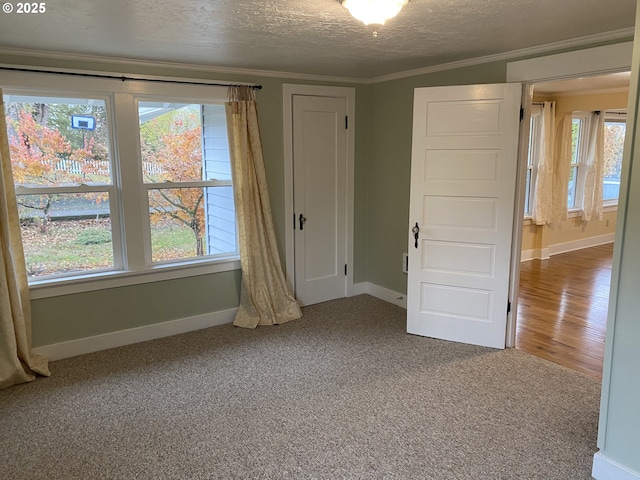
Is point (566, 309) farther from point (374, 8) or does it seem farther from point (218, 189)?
point (374, 8)

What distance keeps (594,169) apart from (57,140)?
724 centimetres

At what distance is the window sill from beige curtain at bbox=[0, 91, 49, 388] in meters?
0.18

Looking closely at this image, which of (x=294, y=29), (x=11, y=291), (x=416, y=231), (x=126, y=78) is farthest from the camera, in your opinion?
(x=416, y=231)

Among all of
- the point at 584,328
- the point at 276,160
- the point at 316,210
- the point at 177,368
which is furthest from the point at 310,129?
the point at 584,328

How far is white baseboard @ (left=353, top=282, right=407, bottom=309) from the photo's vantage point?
185 inches

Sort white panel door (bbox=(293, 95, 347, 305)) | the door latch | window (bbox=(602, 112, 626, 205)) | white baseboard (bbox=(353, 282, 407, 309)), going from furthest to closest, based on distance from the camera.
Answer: window (bbox=(602, 112, 626, 205)) < white baseboard (bbox=(353, 282, 407, 309)) < white panel door (bbox=(293, 95, 347, 305)) < the door latch

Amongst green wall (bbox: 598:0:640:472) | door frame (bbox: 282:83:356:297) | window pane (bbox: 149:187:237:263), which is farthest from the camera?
door frame (bbox: 282:83:356:297)

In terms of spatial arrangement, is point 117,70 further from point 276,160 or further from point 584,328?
point 584,328

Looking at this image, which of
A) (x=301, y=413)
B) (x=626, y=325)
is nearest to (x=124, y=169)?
(x=301, y=413)

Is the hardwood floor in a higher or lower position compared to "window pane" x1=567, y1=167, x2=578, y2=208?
lower

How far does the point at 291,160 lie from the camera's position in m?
4.41

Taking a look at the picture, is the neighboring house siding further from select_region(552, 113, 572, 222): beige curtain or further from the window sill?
select_region(552, 113, 572, 222): beige curtain

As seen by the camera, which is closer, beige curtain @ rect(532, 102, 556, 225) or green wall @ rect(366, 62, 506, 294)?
green wall @ rect(366, 62, 506, 294)

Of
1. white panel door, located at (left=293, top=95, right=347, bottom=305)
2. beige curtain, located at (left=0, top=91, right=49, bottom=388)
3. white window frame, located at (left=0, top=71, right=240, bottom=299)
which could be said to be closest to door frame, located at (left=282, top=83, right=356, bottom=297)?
white panel door, located at (left=293, top=95, right=347, bottom=305)
